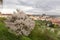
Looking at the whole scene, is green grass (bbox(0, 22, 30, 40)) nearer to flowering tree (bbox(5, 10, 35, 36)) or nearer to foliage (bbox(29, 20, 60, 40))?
flowering tree (bbox(5, 10, 35, 36))

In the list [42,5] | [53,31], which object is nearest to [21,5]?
[42,5]

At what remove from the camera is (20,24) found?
134 inches

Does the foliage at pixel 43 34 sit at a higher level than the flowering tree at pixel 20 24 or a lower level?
lower

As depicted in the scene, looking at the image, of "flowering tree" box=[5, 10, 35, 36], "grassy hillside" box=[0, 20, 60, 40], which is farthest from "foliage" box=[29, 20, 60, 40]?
"flowering tree" box=[5, 10, 35, 36]

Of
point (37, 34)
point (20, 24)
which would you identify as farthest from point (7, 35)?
point (37, 34)

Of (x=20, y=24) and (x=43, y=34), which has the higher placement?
(x=20, y=24)

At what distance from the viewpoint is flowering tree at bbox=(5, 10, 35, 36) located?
3.38m

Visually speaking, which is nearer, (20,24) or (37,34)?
(20,24)

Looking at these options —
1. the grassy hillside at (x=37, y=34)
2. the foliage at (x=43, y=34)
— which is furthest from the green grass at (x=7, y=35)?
the foliage at (x=43, y=34)

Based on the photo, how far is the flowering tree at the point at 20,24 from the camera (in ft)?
11.1

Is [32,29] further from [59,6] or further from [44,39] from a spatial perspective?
[59,6]

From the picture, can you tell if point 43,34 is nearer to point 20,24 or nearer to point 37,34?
point 37,34

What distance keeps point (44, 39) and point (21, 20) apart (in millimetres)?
547

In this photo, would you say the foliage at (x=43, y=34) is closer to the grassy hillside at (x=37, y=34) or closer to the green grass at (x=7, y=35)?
the grassy hillside at (x=37, y=34)
